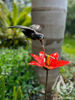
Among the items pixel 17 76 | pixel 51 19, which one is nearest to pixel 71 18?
pixel 51 19

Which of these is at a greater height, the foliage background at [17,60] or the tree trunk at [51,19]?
the tree trunk at [51,19]

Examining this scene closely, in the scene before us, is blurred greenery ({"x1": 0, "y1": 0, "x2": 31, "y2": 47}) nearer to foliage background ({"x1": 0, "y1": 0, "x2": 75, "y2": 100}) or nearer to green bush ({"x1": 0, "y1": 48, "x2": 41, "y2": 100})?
foliage background ({"x1": 0, "y1": 0, "x2": 75, "y2": 100})

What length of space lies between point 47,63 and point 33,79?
0.65 metres

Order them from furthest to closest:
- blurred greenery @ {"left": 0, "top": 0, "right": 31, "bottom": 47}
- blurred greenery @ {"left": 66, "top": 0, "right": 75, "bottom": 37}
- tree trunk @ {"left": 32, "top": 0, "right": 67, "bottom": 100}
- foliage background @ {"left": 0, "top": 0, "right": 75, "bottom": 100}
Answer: blurred greenery @ {"left": 66, "top": 0, "right": 75, "bottom": 37} → blurred greenery @ {"left": 0, "top": 0, "right": 31, "bottom": 47} → tree trunk @ {"left": 32, "top": 0, "right": 67, "bottom": 100} → foliage background @ {"left": 0, "top": 0, "right": 75, "bottom": 100}

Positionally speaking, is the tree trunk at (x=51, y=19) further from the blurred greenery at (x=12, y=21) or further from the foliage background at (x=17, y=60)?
the blurred greenery at (x=12, y=21)

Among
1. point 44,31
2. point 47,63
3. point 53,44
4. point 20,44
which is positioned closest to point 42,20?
point 44,31

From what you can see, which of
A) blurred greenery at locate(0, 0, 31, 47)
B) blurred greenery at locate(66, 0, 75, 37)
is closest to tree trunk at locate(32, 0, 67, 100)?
blurred greenery at locate(0, 0, 31, 47)

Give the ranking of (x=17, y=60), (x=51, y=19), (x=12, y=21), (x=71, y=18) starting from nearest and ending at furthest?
(x=51, y=19), (x=17, y=60), (x=12, y=21), (x=71, y=18)

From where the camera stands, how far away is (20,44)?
3717mm

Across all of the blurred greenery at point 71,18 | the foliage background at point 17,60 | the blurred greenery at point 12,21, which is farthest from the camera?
the blurred greenery at point 71,18

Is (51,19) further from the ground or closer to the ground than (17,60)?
further from the ground

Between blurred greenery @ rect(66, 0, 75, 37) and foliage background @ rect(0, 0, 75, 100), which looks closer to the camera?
foliage background @ rect(0, 0, 75, 100)

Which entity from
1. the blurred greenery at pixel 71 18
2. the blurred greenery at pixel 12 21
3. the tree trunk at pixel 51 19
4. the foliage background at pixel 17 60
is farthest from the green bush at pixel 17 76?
the blurred greenery at pixel 71 18

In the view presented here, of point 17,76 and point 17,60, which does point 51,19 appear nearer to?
point 17,60
